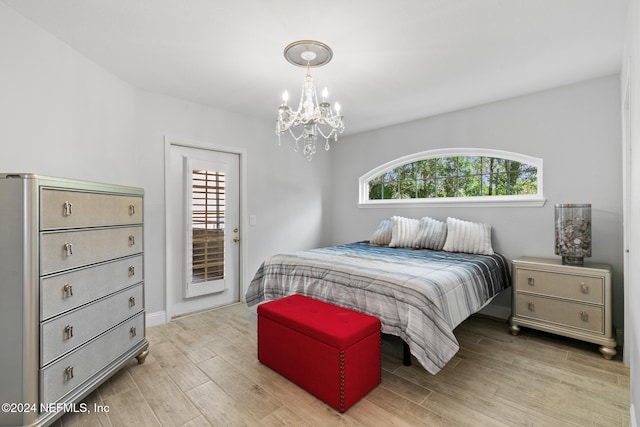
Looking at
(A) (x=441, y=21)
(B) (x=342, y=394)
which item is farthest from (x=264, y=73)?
(B) (x=342, y=394)

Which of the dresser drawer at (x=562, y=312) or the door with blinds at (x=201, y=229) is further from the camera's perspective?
the door with blinds at (x=201, y=229)

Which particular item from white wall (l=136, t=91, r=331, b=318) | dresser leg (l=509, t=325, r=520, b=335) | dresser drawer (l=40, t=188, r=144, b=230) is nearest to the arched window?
white wall (l=136, t=91, r=331, b=318)

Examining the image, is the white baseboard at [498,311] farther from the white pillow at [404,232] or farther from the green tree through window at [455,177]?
the green tree through window at [455,177]

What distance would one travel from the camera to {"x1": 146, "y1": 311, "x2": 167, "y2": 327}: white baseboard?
123 inches

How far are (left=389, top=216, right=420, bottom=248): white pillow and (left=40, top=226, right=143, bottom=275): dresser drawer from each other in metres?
2.74

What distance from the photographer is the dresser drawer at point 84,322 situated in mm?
1543

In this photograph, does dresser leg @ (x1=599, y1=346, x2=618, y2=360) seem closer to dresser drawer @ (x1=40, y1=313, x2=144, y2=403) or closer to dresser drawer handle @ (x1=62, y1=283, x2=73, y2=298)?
dresser drawer @ (x1=40, y1=313, x2=144, y2=403)

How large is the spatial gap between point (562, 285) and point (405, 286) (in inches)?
62.1

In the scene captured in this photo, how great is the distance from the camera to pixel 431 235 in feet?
11.7

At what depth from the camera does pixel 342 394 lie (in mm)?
1768

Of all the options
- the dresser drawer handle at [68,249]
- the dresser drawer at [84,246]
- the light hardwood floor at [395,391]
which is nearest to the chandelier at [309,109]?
the dresser drawer at [84,246]

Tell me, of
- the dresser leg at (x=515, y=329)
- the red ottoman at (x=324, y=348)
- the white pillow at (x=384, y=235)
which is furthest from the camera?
the white pillow at (x=384, y=235)

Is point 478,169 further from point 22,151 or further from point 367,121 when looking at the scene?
point 22,151

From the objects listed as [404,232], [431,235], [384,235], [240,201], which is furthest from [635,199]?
[240,201]
